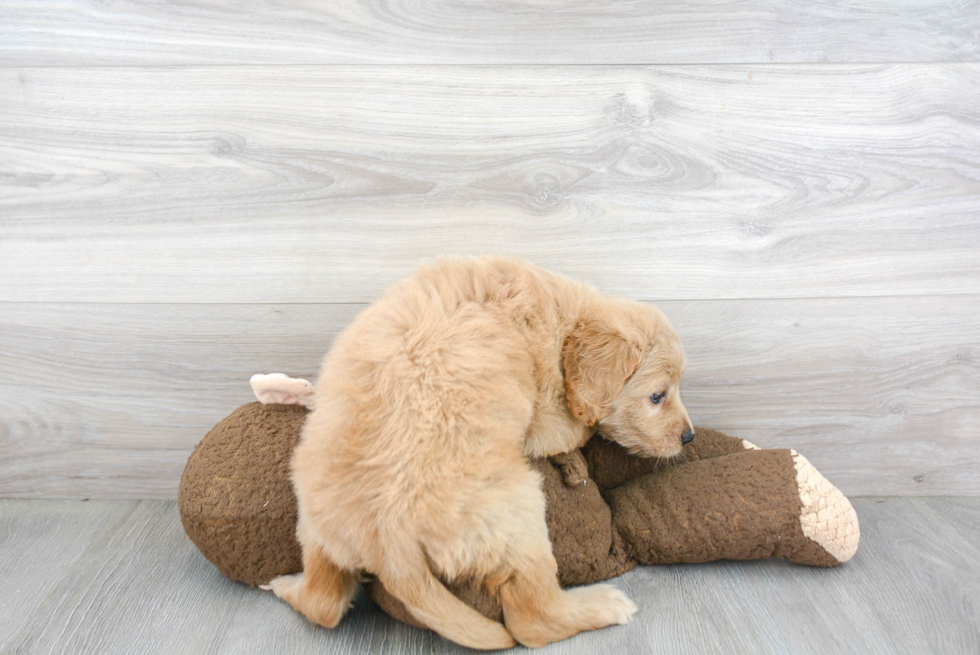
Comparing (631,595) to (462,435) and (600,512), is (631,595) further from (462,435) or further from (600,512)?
(462,435)

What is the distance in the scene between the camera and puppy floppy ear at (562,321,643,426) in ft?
4.45

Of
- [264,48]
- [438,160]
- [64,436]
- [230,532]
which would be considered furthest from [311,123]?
[64,436]

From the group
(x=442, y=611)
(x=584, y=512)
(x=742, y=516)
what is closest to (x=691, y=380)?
(x=742, y=516)

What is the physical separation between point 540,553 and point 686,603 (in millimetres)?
424

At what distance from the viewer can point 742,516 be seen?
147 centimetres

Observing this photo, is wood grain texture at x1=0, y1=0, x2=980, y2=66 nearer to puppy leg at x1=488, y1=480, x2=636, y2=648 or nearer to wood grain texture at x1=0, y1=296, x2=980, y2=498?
wood grain texture at x1=0, y1=296, x2=980, y2=498

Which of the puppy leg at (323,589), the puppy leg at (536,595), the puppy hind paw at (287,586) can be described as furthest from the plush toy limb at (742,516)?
the puppy hind paw at (287,586)

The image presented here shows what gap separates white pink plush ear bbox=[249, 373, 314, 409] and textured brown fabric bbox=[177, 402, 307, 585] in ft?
0.25

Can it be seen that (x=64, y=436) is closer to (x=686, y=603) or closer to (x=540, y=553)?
(x=540, y=553)

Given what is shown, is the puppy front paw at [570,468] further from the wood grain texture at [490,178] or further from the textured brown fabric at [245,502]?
the textured brown fabric at [245,502]

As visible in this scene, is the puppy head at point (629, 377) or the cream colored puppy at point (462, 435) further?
the puppy head at point (629, 377)

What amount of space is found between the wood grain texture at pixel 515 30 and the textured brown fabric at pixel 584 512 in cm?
99

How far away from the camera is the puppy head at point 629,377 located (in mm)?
1361

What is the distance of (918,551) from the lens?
162 cm
